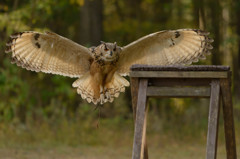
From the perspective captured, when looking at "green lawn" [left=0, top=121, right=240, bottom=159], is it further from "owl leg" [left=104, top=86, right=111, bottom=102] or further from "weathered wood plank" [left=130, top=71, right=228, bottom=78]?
"weathered wood plank" [left=130, top=71, right=228, bottom=78]

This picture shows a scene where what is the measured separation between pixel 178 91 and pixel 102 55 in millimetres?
1566

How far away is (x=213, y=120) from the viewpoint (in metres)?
4.55

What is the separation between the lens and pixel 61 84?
40.8 feet

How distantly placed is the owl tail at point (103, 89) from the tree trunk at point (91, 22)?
6762 millimetres

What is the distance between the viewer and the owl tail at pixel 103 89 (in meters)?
6.48

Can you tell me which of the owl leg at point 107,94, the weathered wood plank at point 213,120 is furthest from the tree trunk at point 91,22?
the weathered wood plank at point 213,120

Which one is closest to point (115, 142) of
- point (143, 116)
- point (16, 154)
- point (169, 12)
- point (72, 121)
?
point (72, 121)

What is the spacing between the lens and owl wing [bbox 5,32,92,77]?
6.31 meters

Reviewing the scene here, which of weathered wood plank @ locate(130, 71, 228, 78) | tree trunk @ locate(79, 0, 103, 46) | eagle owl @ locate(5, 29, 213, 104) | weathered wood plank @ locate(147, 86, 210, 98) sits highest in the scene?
tree trunk @ locate(79, 0, 103, 46)

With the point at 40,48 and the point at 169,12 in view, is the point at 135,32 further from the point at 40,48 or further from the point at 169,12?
the point at 40,48

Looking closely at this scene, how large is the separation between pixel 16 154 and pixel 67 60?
260cm

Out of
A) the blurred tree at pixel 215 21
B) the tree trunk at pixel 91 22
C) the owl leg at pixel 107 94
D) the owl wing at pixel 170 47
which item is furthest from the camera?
the blurred tree at pixel 215 21

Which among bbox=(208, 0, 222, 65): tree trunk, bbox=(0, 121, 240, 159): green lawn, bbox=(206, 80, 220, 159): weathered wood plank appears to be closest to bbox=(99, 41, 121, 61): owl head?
bbox=(206, 80, 220, 159): weathered wood plank

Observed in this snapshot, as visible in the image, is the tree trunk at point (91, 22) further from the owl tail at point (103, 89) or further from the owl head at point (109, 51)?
the owl head at point (109, 51)
